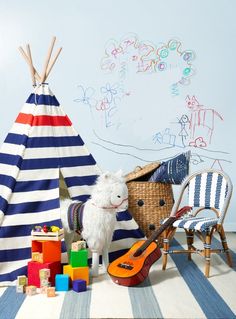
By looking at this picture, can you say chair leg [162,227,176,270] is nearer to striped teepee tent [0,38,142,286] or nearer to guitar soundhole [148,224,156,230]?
striped teepee tent [0,38,142,286]

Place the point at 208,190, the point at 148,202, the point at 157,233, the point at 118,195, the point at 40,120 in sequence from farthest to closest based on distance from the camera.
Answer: the point at 148,202 < the point at 208,190 < the point at 40,120 < the point at 157,233 < the point at 118,195

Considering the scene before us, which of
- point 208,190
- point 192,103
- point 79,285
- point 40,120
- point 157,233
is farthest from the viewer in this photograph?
point 192,103

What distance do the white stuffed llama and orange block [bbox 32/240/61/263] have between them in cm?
23

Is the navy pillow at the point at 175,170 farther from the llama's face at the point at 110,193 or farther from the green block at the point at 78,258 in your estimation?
the green block at the point at 78,258

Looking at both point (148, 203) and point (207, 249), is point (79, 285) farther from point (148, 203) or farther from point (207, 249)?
point (148, 203)

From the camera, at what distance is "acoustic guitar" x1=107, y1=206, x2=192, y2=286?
2.92 meters

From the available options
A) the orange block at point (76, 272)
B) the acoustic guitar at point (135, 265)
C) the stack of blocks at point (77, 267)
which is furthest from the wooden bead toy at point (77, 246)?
the acoustic guitar at point (135, 265)

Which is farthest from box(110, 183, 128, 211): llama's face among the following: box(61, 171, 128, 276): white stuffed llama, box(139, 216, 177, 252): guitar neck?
box(139, 216, 177, 252): guitar neck

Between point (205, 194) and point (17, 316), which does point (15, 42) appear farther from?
point (17, 316)

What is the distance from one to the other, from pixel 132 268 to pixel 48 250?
55cm

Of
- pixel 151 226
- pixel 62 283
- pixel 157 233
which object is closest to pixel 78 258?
pixel 62 283

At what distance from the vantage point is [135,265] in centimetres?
300

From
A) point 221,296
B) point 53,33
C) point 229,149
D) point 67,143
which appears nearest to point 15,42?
point 53,33

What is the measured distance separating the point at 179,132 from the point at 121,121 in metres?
0.61
